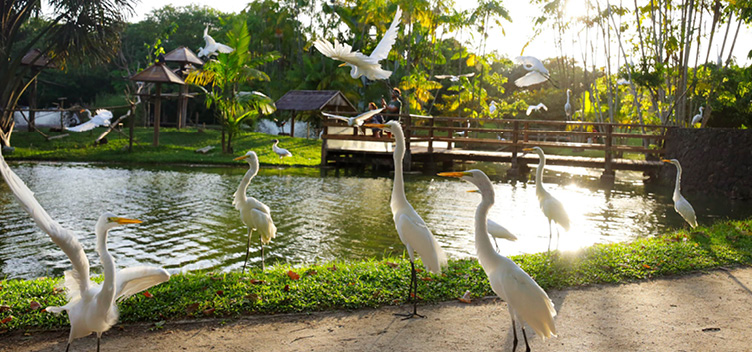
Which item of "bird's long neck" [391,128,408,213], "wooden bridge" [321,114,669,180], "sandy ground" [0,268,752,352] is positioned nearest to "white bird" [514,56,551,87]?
"wooden bridge" [321,114,669,180]

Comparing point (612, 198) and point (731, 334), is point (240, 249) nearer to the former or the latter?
point (731, 334)

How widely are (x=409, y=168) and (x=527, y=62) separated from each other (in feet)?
17.5

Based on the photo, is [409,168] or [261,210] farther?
[409,168]

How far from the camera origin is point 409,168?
63.8 ft

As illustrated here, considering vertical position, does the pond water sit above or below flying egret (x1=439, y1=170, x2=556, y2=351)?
below

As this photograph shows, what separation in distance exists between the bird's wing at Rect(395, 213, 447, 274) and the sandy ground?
401 mm

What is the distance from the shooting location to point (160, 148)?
21.2m

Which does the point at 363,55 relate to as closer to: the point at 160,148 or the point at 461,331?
the point at 461,331

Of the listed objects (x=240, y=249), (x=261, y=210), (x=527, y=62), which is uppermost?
(x=527, y=62)

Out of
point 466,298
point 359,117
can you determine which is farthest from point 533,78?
point 466,298

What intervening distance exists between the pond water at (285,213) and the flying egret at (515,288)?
144 inches

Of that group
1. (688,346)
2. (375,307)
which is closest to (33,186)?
(375,307)

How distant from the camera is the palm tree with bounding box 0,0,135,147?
806 inches

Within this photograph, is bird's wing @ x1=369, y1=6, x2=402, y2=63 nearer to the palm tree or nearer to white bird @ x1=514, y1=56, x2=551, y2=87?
white bird @ x1=514, y1=56, x2=551, y2=87
